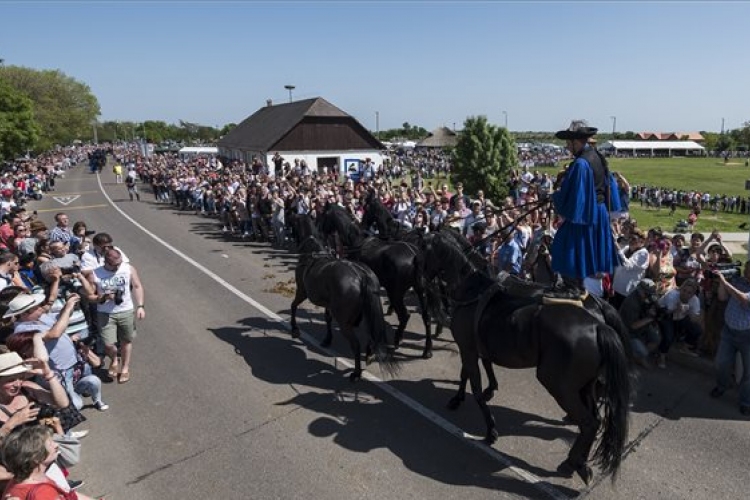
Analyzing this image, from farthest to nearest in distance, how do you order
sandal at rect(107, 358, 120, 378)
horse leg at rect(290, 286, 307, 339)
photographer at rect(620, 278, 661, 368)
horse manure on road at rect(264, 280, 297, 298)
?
horse manure on road at rect(264, 280, 297, 298)
horse leg at rect(290, 286, 307, 339)
sandal at rect(107, 358, 120, 378)
photographer at rect(620, 278, 661, 368)

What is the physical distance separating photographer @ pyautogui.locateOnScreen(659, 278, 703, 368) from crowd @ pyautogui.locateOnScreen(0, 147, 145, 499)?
7.01 metres

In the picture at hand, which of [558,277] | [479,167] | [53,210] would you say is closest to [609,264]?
[558,277]

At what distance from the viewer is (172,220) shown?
22.1 m

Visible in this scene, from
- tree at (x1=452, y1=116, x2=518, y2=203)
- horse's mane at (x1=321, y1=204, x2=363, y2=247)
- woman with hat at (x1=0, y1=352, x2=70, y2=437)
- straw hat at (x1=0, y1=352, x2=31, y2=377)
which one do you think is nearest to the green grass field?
tree at (x1=452, y1=116, x2=518, y2=203)

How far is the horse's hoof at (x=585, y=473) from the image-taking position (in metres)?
4.45

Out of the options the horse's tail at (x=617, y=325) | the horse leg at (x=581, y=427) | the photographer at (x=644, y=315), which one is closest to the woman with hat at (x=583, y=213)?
the horse's tail at (x=617, y=325)

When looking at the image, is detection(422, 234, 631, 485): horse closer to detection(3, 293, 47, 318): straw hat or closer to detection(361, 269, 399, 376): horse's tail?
detection(361, 269, 399, 376): horse's tail

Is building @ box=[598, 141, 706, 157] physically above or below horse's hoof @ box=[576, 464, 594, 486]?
above

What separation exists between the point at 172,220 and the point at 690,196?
119ft

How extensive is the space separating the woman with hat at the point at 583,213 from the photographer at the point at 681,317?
8.42ft

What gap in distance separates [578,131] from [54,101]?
78.6 metres

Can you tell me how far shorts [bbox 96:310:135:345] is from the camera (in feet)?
22.0

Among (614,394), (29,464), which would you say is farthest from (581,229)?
(29,464)

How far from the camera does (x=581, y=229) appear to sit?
473 centimetres
